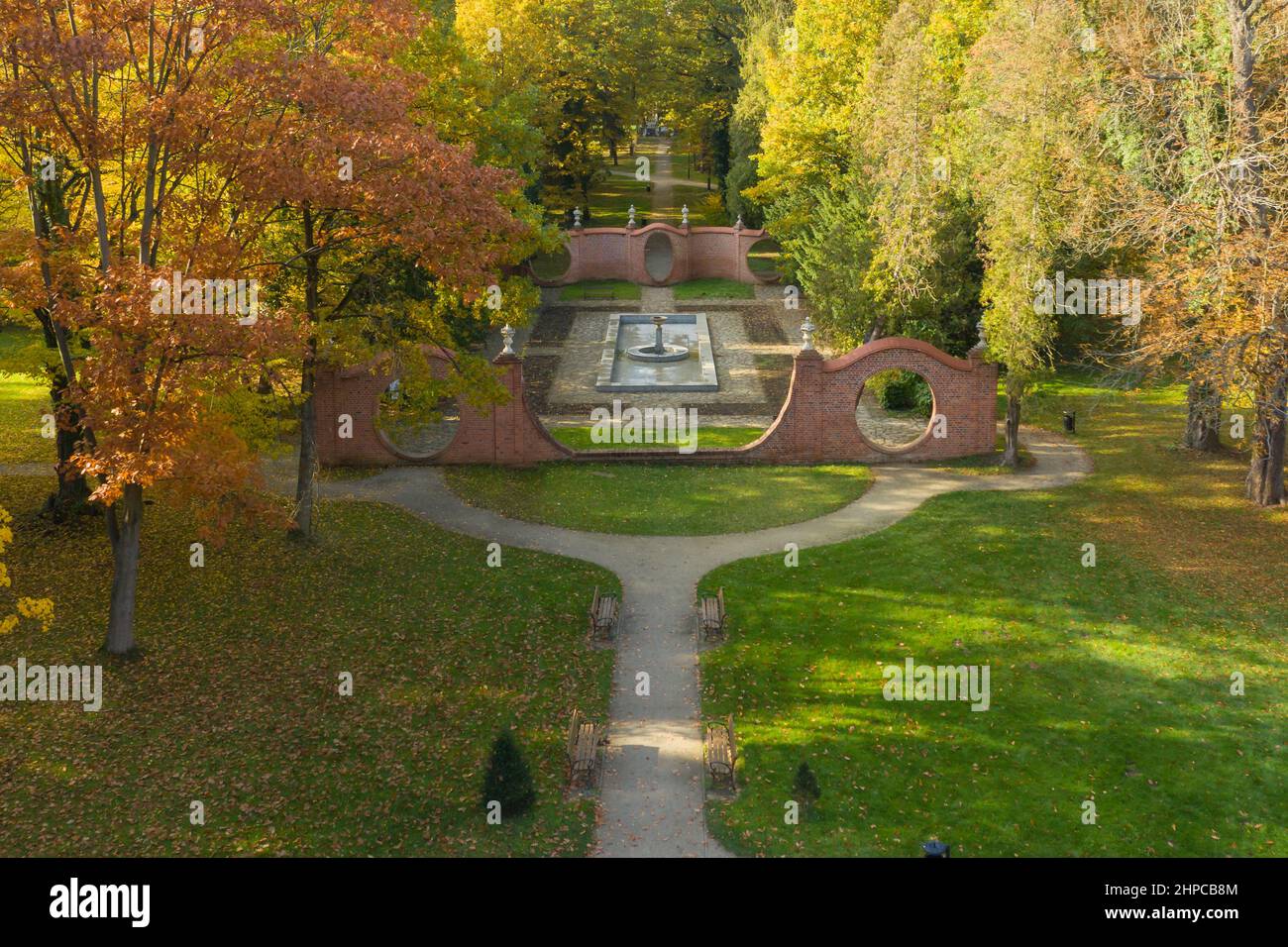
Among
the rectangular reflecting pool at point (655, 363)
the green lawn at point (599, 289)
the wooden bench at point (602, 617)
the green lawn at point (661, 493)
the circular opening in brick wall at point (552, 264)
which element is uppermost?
the circular opening in brick wall at point (552, 264)

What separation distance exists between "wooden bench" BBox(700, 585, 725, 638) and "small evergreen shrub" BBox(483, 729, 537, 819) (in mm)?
5810

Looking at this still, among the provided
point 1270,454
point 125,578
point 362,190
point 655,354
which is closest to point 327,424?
point 362,190

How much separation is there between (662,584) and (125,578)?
30.6 ft

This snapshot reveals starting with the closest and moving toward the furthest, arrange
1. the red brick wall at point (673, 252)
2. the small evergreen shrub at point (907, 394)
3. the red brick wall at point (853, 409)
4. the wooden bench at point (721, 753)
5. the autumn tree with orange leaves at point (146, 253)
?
1. the wooden bench at point (721, 753)
2. the autumn tree with orange leaves at point (146, 253)
3. the red brick wall at point (853, 409)
4. the small evergreen shrub at point (907, 394)
5. the red brick wall at point (673, 252)

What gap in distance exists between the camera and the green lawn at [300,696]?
14609mm

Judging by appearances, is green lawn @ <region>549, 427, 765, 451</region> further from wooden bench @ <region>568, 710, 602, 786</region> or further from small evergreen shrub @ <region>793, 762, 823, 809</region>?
small evergreen shrub @ <region>793, 762, 823, 809</region>

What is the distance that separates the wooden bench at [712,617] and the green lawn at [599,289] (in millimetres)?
31899

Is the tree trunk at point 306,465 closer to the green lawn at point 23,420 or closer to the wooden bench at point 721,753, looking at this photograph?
the green lawn at point 23,420

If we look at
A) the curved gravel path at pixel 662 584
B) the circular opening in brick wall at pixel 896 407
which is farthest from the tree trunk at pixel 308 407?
the circular opening in brick wall at pixel 896 407

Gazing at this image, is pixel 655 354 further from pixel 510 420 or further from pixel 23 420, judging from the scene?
pixel 23 420

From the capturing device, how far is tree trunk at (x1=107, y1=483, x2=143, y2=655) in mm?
18625

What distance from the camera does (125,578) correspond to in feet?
61.2

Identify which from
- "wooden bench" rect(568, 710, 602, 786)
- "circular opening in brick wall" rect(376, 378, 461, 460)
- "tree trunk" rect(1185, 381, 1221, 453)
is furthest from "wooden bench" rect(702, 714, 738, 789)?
"tree trunk" rect(1185, 381, 1221, 453)

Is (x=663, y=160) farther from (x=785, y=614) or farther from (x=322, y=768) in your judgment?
(x=322, y=768)
